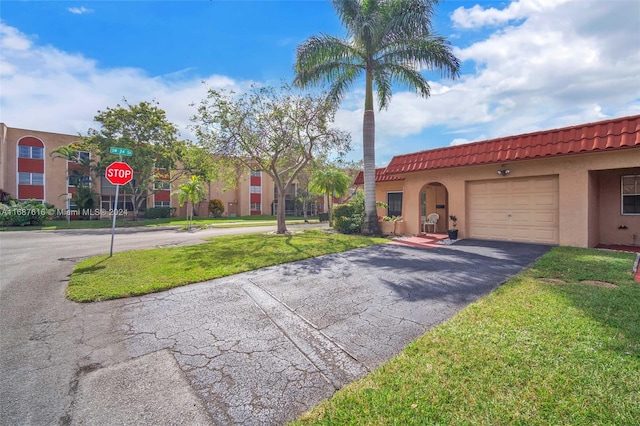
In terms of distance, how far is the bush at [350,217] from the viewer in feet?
49.1

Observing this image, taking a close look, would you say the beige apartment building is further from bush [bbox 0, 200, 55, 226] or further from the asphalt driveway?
the asphalt driveway

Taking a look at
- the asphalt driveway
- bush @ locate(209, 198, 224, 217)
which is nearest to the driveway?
the asphalt driveway

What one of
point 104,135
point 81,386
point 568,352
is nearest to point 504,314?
point 568,352

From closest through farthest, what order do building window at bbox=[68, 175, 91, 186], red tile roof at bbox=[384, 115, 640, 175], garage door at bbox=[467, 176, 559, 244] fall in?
1. red tile roof at bbox=[384, 115, 640, 175]
2. garage door at bbox=[467, 176, 559, 244]
3. building window at bbox=[68, 175, 91, 186]

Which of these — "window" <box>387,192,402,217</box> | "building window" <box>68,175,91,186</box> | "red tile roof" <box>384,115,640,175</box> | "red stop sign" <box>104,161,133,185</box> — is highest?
"building window" <box>68,175,91,186</box>

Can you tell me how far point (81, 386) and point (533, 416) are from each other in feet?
12.7

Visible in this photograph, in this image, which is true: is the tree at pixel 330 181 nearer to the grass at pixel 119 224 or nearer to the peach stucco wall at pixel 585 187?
the grass at pixel 119 224

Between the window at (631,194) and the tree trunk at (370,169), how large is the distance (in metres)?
8.64

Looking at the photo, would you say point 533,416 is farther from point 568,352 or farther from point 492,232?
point 492,232

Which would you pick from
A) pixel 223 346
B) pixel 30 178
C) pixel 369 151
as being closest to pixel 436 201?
pixel 369 151

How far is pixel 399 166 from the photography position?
523 inches

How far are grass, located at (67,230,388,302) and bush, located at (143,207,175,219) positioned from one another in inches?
1191

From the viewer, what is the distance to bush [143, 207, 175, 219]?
35.6 meters

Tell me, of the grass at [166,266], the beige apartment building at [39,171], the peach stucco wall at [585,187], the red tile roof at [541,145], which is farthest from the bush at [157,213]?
the peach stucco wall at [585,187]
